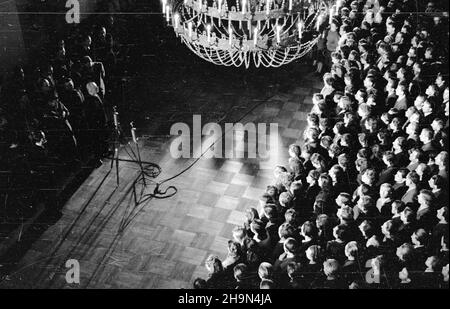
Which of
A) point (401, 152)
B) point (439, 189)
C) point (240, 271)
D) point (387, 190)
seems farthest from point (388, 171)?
point (240, 271)

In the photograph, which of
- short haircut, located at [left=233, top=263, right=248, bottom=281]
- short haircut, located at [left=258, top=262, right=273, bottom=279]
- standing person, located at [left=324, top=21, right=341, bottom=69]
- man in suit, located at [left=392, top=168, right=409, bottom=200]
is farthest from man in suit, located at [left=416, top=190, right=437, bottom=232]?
standing person, located at [left=324, top=21, right=341, bottom=69]

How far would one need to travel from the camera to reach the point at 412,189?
4.61 meters

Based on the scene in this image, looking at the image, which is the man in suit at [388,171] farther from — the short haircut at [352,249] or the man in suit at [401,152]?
the short haircut at [352,249]

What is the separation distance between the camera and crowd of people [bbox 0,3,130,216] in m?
6.10

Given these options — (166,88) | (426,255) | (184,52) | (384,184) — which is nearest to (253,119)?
(166,88)

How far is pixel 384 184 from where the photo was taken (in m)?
4.63

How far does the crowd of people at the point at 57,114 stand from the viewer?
20.0ft

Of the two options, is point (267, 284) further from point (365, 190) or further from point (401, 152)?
point (401, 152)

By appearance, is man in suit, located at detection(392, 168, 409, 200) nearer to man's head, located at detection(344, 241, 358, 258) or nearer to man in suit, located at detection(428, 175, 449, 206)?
man in suit, located at detection(428, 175, 449, 206)

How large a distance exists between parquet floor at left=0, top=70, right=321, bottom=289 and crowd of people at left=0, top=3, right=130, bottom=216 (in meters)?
0.47

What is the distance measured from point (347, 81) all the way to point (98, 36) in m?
4.73

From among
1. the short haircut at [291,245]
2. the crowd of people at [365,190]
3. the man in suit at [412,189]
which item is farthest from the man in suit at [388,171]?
the short haircut at [291,245]

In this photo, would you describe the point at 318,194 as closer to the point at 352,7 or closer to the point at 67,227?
the point at 67,227

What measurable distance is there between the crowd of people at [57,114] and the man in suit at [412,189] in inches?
179
